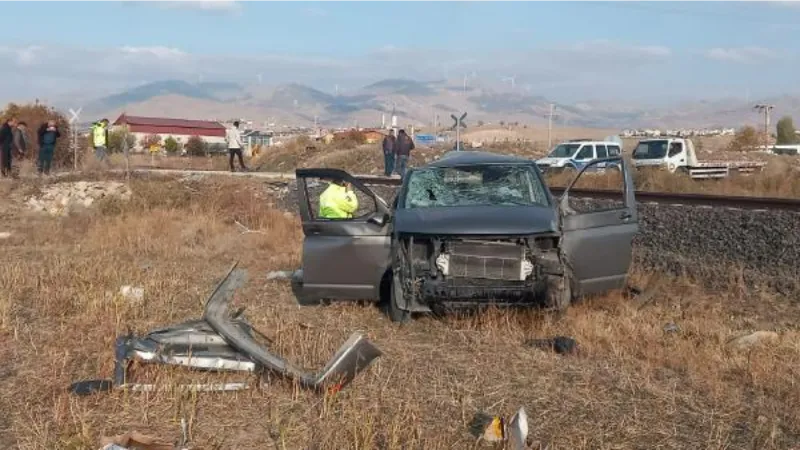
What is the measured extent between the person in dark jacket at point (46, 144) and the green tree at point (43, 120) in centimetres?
806

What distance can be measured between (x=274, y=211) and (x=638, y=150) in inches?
684

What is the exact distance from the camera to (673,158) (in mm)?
30141

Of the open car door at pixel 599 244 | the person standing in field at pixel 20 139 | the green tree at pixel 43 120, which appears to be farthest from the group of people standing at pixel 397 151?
the open car door at pixel 599 244

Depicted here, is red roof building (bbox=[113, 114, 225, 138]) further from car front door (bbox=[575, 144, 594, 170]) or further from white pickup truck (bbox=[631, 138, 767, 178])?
white pickup truck (bbox=[631, 138, 767, 178])

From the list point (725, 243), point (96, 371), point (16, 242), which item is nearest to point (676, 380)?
point (96, 371)

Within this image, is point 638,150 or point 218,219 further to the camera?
point 638,150

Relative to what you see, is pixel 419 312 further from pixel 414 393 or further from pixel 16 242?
pixel 16 242

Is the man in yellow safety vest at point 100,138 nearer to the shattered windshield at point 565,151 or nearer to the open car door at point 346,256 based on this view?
the shattered windshield at point 565,151

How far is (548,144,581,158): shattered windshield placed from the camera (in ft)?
104

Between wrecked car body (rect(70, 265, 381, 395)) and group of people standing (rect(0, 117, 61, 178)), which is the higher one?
group of people standing (rect(0, 117, 61, 178))

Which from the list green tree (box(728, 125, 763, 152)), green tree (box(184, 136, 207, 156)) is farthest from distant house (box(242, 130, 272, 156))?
green tree (box(728, 125, 763, 152))

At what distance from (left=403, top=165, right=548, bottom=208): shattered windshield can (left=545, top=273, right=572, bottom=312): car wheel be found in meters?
1.11

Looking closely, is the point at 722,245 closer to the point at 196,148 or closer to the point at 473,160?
the point at 473,160

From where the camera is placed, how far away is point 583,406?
5297mm
